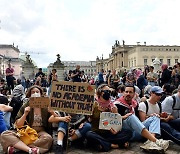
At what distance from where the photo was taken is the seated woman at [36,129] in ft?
14.9

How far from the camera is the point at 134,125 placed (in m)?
4.94

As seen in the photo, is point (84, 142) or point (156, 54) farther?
point (156, 54)

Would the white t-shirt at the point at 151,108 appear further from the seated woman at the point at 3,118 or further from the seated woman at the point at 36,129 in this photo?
the seated woman at the point at 3,118

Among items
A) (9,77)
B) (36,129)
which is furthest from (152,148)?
(9,77)

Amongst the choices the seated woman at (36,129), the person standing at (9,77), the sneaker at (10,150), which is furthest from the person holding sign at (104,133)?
the person standing at (9,77)

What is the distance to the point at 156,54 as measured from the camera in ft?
295

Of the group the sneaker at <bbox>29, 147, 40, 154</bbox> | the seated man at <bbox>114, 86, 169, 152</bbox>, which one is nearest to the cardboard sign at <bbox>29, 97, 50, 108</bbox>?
the sneaker at <bbox>29, 147, 40, 154</bbox>

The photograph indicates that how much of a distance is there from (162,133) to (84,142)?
147 cm

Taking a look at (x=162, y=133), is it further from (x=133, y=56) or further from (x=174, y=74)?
(x=133, y=56)

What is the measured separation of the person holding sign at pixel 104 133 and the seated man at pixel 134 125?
182 millimetres

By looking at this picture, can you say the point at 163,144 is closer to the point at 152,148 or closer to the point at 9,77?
the point at 152,148

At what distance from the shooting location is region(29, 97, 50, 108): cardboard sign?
16.0 feet

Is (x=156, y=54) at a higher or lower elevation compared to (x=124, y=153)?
higher

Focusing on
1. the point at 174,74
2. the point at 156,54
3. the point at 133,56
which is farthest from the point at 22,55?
the point at 174,74
